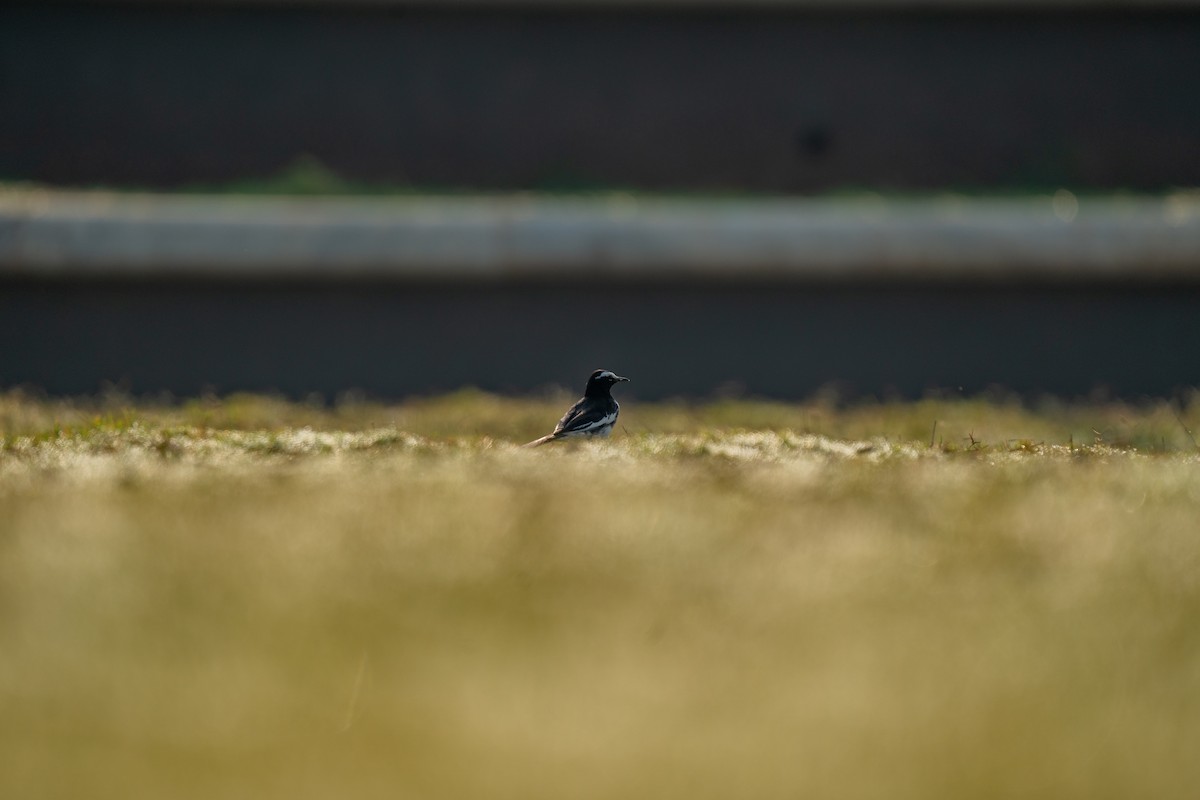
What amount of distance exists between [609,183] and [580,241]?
3.08 m

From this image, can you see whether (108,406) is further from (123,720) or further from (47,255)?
(123,720)

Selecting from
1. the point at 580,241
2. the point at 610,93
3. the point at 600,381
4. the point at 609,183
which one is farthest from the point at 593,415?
the point at 610,93

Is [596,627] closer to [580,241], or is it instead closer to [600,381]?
[600,381]

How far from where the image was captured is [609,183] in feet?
67.6

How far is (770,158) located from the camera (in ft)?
68.3

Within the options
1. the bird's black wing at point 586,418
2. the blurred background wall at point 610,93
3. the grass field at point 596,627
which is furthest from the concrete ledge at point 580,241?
the grass field at point 596,627

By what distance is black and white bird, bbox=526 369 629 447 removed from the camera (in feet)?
30.2

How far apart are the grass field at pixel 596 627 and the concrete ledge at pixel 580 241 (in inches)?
373

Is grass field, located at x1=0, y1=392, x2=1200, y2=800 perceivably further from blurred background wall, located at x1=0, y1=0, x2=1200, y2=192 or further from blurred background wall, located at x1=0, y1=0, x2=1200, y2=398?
blurred background wall, located at x1=0, y1=0, x2=1200, y2=192

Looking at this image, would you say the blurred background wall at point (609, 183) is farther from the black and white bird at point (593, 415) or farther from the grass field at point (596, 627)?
the grass field at point (596, 627)

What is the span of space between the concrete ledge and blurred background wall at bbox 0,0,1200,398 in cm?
5

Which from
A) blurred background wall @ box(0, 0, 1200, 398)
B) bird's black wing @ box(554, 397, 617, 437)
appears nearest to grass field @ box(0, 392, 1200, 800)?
bird's black wing @ box(554, 397, 617, 437)

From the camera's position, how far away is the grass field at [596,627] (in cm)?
389

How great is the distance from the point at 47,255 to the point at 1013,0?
15536 mm
